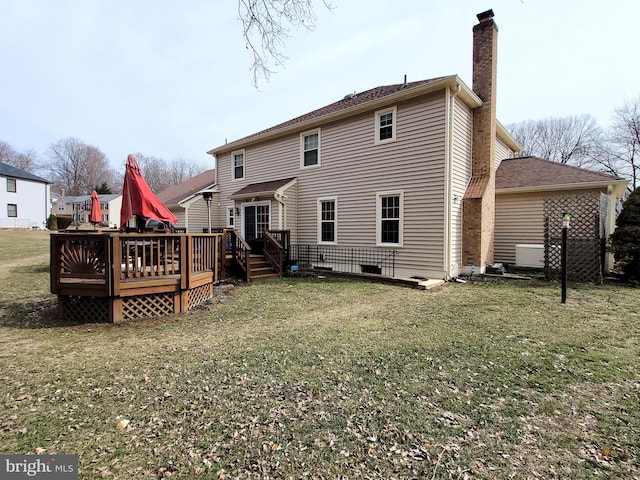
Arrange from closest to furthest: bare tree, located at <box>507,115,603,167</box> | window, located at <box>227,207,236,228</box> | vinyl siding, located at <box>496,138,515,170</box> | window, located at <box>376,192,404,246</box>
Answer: window, located at <box>376,192,404,246</box> → vinyl siding, located at <box>496,138,515,170</box> → window, located at <box>227,207,236,228</box> → bare tree, located at <box>507,115,603,167</box>

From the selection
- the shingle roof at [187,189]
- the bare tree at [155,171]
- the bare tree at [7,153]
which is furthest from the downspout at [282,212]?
the bare tree at [7,153]

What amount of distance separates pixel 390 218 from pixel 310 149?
15.5 ft

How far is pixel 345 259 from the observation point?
11375mm

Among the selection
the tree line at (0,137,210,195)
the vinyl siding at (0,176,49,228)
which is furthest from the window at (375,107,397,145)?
the tree line at (0,137,210,195)

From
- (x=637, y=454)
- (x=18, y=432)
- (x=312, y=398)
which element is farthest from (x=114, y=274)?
(x=637, y=454)

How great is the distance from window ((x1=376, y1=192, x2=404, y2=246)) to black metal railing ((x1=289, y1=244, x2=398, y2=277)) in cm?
40

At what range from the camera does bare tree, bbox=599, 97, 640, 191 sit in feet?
88.5

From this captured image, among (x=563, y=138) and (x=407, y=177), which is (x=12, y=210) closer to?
(x=407, y=177)

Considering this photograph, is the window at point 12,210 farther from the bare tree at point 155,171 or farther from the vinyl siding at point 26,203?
the bare tree at point 155,171

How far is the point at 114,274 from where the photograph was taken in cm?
535

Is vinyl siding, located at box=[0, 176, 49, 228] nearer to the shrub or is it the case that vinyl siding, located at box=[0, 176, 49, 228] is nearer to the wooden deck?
the wooden deck

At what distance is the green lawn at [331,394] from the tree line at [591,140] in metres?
28.3

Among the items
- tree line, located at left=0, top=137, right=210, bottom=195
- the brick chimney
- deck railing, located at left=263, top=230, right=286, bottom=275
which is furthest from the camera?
tree line, located at left=0, top=137, right=210, bottom=195

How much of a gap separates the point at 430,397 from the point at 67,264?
6476 millimetres
